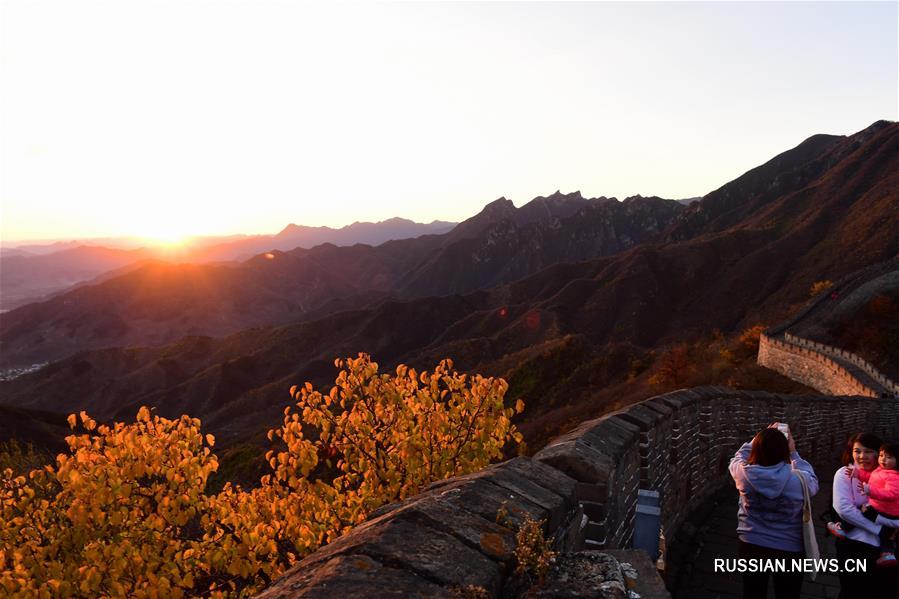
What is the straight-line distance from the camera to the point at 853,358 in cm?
3203

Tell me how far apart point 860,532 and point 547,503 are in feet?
14.9

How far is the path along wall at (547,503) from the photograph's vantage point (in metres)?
2.52

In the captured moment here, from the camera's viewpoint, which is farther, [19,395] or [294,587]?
[19,395]

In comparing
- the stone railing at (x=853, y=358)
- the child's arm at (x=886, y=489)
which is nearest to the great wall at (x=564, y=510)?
the child's arm at (x=886, y=489)

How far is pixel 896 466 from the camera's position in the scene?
5691 mm

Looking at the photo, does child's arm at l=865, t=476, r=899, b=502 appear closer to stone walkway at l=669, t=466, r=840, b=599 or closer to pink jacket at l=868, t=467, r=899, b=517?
pink jacket at l=868, t=467, r=899, b=517

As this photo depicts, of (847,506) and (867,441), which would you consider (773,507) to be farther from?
(867,441)

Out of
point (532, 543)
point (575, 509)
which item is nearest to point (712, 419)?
point (575, 509)

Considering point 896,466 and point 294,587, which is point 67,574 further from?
point 896,466

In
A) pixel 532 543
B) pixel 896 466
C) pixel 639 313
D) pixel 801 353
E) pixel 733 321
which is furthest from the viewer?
pixel 639 313

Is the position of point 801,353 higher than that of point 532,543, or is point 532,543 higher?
point 532,543

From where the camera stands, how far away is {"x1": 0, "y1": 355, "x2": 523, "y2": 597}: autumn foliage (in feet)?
22.1

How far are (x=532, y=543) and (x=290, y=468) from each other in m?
5.66

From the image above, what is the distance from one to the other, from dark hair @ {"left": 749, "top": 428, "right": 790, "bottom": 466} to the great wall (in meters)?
1.34
